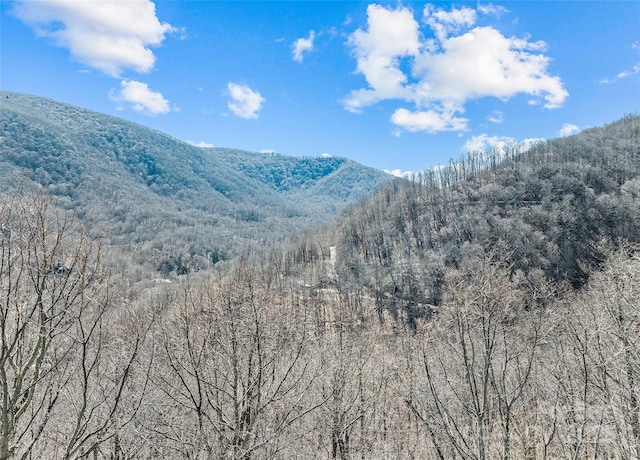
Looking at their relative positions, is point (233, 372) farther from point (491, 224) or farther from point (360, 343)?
point (491, 224)

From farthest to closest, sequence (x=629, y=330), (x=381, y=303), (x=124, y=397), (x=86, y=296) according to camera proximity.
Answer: (x=381, y=303) < (x=629, y=330) < (x=124, y=397) < (x=86, y=296)

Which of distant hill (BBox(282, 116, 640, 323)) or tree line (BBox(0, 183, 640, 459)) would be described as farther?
distant hill (BBox(282, 116, 640, 323))

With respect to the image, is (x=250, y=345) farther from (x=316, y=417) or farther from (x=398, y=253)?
(x=398, y=253)

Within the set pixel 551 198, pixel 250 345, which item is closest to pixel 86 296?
pixel 250 345

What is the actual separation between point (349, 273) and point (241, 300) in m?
72.5

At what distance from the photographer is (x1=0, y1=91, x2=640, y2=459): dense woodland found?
583 centimetres

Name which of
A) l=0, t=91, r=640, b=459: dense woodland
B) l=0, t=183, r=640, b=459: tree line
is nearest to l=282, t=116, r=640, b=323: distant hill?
l=0, t=91, r=640, b=459: dense woodland

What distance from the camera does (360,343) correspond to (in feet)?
87.0

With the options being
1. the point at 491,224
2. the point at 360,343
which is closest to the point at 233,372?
the point at 360,343

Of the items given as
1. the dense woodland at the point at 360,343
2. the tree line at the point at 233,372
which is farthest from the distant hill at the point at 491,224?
the tree line at the point at 233,372

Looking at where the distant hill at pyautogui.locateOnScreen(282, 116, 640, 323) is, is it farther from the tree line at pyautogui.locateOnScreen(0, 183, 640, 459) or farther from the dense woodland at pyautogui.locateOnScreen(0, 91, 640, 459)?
the tree line at pyautogui.locateOnScreen(0, 183, 640, 459)

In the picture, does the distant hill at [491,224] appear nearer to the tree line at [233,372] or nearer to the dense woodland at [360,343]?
the dense woodland at [360,343]

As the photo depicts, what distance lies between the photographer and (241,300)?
10.8 meters

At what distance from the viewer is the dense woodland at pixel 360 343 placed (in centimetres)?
583
